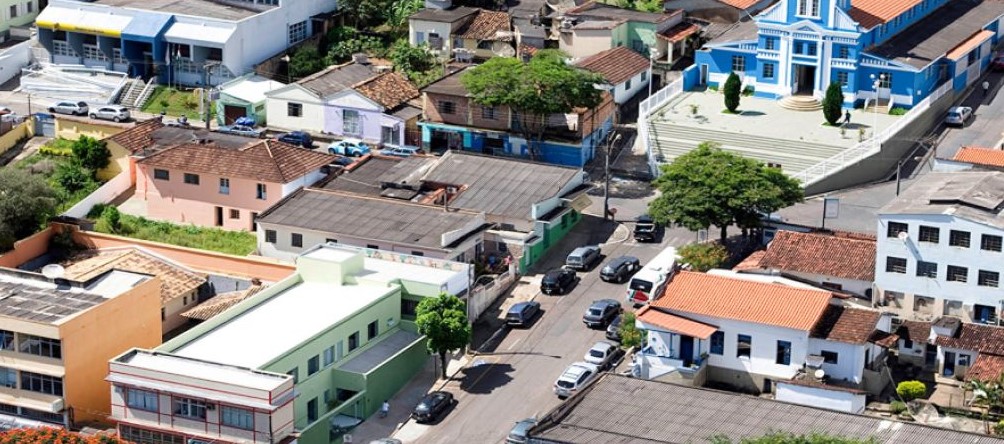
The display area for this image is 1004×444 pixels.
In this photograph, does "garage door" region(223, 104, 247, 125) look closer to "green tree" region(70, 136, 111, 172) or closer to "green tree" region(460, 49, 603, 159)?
"green tree" region(70, 136, 111, 172)

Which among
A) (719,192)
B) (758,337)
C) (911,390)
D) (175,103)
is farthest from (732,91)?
(175,103)

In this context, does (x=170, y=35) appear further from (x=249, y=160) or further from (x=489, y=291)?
(x=489, y=291)

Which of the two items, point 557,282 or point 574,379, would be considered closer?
point 574,379

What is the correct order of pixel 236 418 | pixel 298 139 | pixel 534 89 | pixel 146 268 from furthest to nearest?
pixel 298 139, pixel 534 89, pixel 146 268, pixel 236 418

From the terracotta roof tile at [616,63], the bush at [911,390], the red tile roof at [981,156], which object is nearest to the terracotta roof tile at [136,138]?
the terracotta roof tile at [616,63]

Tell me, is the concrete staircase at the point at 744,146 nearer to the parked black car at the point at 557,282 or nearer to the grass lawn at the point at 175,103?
the parked black car at the point at 557,282
